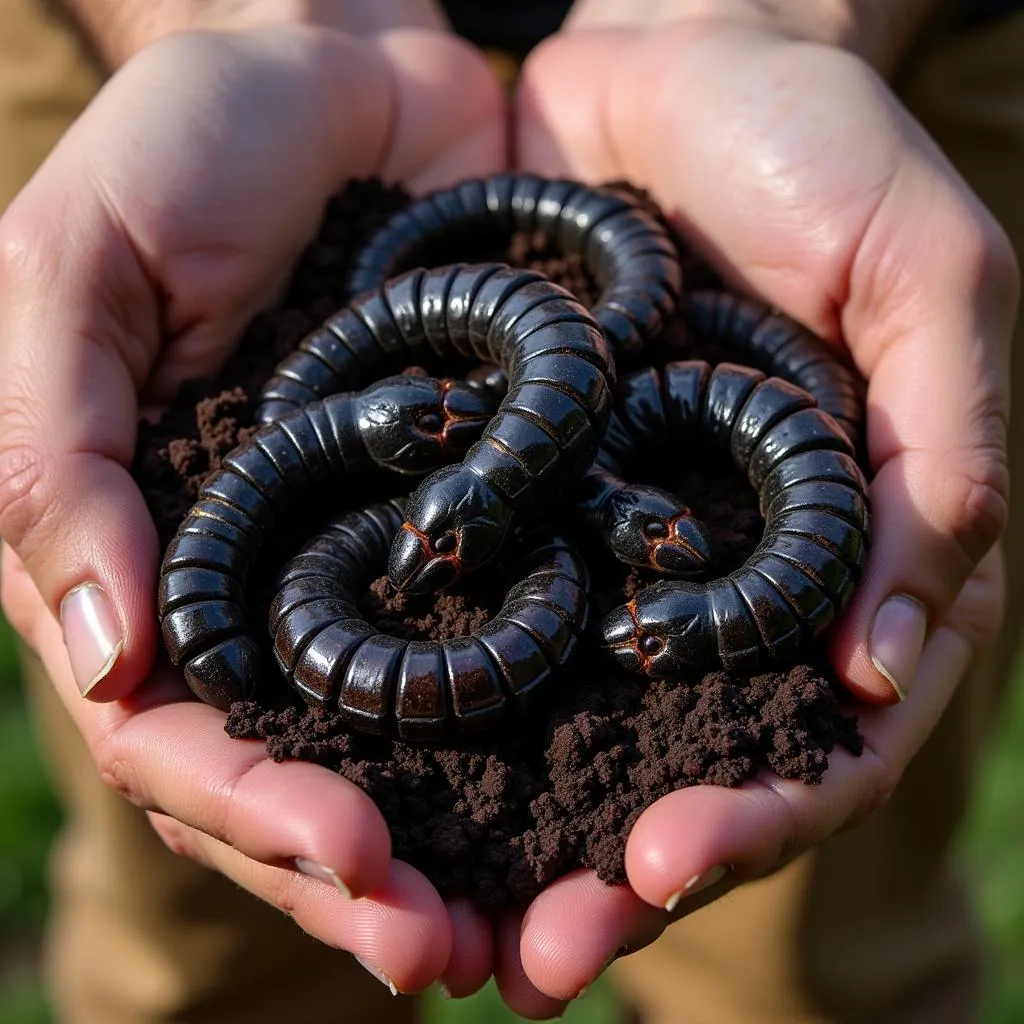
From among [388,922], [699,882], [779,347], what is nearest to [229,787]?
[388,922]

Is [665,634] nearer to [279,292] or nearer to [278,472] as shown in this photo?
[278,472]

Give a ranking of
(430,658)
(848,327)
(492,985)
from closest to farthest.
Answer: (430,658) < (848,327) < (492,985)

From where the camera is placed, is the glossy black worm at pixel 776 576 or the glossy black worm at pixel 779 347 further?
the glossy black worm at pixel 779 347

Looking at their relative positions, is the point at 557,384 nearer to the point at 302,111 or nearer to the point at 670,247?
the point at 670,247

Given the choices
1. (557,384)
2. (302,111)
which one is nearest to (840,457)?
(557,384)

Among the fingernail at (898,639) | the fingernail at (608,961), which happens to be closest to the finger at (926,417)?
the fingernail at (898,639)

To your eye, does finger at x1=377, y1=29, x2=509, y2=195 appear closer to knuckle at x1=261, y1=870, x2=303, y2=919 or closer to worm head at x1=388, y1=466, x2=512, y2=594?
worm head at x1=388, y1=466, x2=512, y2=594

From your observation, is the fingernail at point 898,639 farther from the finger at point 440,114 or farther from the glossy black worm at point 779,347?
the finger at point 440,114
